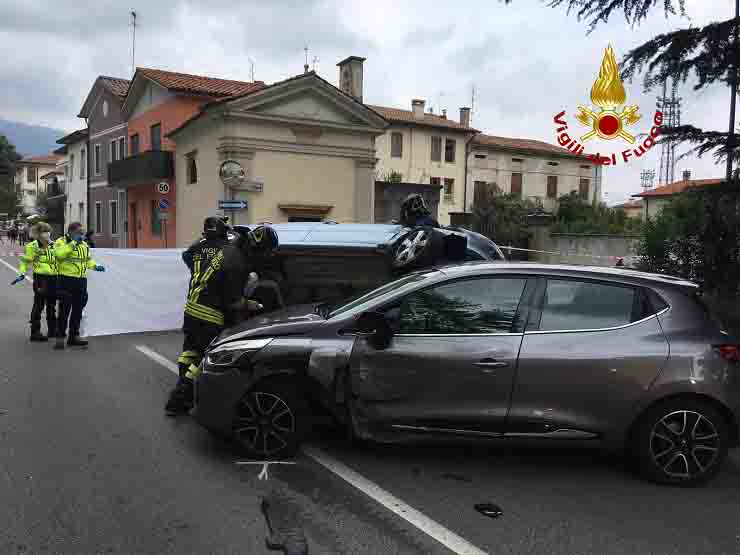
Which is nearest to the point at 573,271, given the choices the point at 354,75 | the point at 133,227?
the point at 354,75

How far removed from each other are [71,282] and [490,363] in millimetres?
6849

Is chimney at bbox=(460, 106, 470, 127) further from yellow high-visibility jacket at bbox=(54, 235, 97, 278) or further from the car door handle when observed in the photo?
the car door handle

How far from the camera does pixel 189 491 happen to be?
4238 millimetres

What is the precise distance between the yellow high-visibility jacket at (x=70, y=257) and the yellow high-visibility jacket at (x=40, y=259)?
199 mm

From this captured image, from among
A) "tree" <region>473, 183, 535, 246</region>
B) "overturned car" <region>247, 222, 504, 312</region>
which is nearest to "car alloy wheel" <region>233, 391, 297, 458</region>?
"overturned car" <region>247, 222, 504, 312</region>

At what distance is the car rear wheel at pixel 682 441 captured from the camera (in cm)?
457

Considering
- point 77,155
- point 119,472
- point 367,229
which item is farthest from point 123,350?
point 77,155

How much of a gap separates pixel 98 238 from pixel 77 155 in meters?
8.29

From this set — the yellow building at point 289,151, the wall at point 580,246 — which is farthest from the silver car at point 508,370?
the yellow building at point 289,151

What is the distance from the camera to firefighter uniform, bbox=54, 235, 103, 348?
30.2 feet

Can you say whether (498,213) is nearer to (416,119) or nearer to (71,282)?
(416,119)

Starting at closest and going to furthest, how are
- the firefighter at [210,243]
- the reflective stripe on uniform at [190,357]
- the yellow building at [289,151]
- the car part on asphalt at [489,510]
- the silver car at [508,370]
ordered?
the car part on asphalt at [489,510], the silver car at [508,370], the reflective stripe on uniform at [190,357], the firefighter at [210,243], the yellow building at [289,151]

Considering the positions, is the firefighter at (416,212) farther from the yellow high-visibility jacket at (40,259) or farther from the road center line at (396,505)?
the yellow high-visibility jacket at (40,259)

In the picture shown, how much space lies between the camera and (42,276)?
955 cm
